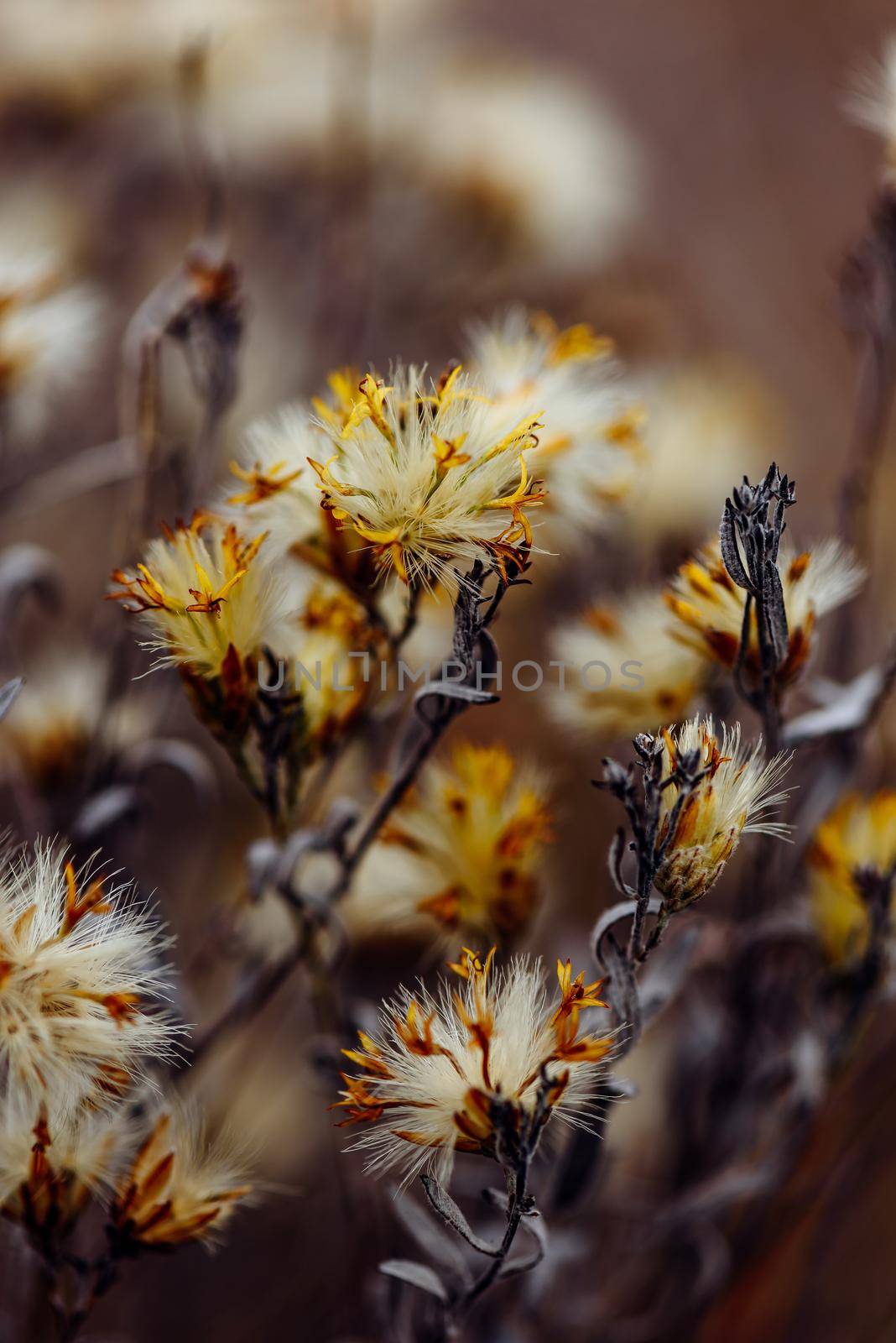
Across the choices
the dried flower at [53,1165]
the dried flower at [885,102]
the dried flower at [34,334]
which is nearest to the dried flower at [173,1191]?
the dried flower at [53,1165]

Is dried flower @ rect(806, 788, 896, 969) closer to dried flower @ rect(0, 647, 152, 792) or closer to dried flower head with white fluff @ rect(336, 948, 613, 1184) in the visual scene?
dried flower head with white fluff @ rect(336, 948, 613, 1184)

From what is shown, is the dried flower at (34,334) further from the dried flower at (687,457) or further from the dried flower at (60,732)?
the dried flower at (687,457)

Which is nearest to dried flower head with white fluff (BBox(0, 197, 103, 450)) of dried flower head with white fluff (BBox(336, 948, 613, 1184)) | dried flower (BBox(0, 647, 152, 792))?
dried flower (BBox(0, 647, 152, 792))

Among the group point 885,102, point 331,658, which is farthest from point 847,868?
point 885,102

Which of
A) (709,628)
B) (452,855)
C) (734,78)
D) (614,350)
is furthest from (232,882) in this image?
(734,78)

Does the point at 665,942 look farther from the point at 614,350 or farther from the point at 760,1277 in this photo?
the point at 614,350

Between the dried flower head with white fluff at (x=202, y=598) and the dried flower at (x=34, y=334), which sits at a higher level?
the dried flower at (x=34, y=334)
